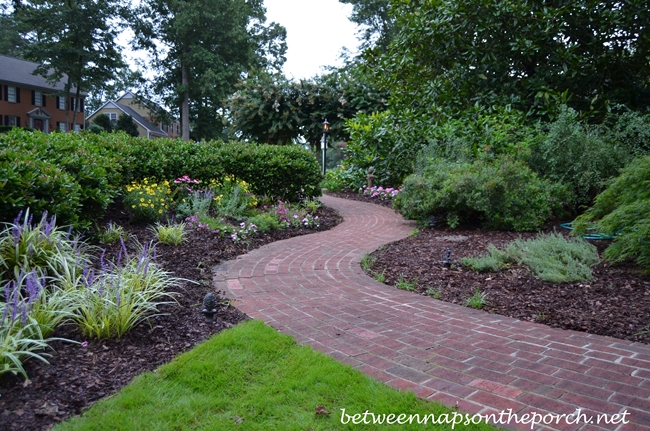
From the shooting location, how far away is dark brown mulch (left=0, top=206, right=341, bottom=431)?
2.13m

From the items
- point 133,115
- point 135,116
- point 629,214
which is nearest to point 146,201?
point 629,214

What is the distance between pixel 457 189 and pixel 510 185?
0.85 m

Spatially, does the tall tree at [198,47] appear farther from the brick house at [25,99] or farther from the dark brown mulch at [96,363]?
the dark brown mulch at [96,363]

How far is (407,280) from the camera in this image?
4.68m

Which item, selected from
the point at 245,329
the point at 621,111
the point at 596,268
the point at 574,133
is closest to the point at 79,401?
the point at 245,329

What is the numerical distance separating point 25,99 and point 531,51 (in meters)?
38.1

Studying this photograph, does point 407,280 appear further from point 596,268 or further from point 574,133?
point 574,133

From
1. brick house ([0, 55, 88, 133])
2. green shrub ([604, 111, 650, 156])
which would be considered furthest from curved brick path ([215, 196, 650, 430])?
brick house ([0, 55, 88, 133])

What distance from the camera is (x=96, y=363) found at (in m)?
2.60

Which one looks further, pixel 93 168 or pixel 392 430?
pixel 93 168

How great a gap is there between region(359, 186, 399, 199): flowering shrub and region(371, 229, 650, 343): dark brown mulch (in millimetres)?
5451

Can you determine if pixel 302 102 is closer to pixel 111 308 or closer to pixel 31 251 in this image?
pixel 31 251

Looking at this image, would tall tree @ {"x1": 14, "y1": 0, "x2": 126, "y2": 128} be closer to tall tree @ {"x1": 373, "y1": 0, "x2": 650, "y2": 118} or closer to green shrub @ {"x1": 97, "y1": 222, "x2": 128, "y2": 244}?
tall tree @ {"x1": 373, "y1": 0, "x2": 650, "y2": 118}

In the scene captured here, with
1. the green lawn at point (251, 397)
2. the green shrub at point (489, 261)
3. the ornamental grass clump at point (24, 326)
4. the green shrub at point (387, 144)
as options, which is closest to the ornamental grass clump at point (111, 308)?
the ornamental grass clump at point (24, 326)
